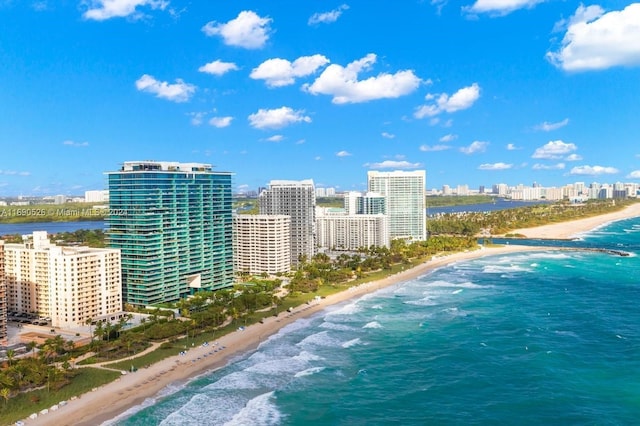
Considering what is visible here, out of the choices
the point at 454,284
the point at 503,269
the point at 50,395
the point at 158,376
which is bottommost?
the point at 158,376

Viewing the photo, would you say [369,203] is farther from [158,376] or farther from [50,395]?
[50,395]

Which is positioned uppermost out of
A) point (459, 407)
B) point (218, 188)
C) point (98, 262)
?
point (218, 188)

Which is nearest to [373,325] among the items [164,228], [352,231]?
[164,228]

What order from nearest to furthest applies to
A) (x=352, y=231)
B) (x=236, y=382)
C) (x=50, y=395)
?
(x=50, y=395) < (x=236, y=382) < (x=352, y=231)

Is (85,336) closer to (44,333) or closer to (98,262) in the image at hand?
(44,333)

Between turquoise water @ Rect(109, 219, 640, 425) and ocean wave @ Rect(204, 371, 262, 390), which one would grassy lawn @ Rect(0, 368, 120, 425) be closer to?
turquoise water @ Rect(109, 219, 640, 425)

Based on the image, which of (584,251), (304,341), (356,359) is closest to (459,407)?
(356,359)

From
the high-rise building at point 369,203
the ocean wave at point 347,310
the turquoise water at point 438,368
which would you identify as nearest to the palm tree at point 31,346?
the turquoise water at point 438,368
